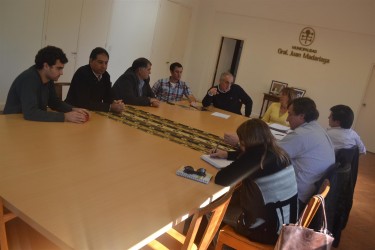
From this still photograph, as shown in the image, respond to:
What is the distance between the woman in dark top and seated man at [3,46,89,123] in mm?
1182

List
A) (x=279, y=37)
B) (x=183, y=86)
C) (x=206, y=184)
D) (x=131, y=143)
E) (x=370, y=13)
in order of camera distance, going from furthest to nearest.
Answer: (x=279, y=37) → (x=370, y=13) → (x=183, y=86) → (x=131, y=143) → (x=206, y=184)

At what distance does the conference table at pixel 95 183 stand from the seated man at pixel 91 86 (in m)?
0.41

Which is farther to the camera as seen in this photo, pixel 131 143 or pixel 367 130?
pixel 367 130

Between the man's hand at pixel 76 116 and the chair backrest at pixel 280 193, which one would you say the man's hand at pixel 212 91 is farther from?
the chair backrest at pixel 280 193

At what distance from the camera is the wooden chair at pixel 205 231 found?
4.38ft

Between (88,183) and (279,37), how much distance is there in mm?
6932

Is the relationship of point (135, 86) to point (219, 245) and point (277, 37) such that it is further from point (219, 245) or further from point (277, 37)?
point (277, 37)

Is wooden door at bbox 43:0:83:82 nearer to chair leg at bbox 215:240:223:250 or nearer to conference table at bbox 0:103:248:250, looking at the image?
conference table at bbox 0:103:248:250

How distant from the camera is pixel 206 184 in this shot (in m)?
1.78

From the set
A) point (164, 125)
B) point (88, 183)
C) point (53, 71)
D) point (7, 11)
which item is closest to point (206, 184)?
point (88, 183)

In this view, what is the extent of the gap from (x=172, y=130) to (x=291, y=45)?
5658mm

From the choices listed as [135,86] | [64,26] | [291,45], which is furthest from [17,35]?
[291,45]

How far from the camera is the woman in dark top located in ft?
5.77

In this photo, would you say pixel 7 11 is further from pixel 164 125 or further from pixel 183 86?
pixel 164 125
